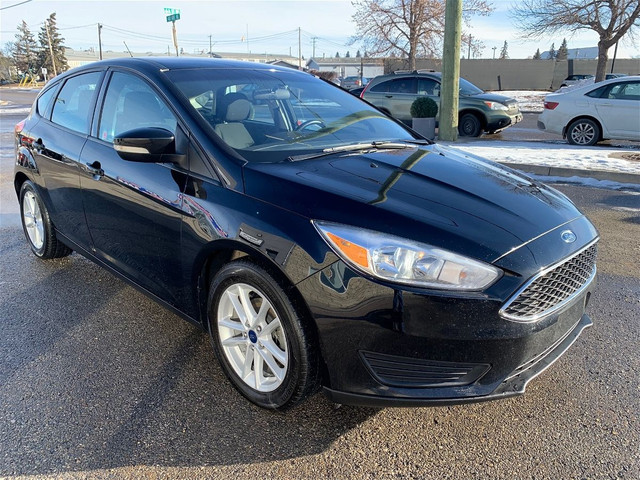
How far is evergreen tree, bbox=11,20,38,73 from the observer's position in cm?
8375

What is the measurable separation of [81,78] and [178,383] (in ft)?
8.05

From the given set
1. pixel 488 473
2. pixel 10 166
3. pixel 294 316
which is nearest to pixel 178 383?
pixel 294 316

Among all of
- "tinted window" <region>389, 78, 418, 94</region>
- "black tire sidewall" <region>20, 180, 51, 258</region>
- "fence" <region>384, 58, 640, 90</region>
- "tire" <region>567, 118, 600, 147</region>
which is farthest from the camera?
"fence" <region>384, 58, 640, 90</region>

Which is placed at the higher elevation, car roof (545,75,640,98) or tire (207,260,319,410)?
car roof (545,75,640,98)

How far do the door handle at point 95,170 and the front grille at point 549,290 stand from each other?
2492 mm

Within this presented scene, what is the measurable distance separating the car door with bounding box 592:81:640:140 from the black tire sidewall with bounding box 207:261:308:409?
34.7 feet

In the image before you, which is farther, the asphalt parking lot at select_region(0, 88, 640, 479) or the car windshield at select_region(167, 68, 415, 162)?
the car windshield at select_region(167, 68, 415, 162)

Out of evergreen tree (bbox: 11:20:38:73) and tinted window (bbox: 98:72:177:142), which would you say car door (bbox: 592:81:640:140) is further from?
evergreen tree (bbox: 11:20:38:73)

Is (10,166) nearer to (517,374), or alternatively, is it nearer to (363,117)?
(363,117)

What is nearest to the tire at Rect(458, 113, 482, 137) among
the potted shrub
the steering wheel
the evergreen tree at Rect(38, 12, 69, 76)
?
the potted shrub

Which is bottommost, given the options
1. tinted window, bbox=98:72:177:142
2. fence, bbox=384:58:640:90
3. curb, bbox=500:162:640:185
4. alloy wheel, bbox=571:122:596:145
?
curb, bbox=500:162:640:185

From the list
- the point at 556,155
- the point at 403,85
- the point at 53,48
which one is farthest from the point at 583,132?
the point at 53,48

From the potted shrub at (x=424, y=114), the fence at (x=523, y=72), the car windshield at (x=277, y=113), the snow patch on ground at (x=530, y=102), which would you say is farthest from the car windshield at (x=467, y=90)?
the fence at (x=523, y=72)

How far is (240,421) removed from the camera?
7.88 feet
